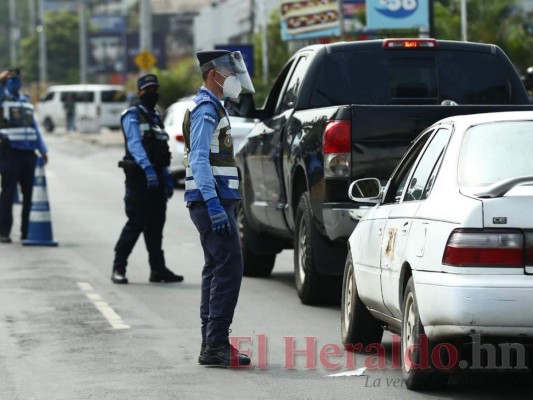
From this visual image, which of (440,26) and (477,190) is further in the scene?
(440,26)

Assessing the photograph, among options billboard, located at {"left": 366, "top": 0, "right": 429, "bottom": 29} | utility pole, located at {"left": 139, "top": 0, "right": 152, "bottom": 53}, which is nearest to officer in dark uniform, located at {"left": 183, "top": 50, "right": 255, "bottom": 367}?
billboard, located at {"left": 366, "top": 0, "right": 429, "bottom": 29}

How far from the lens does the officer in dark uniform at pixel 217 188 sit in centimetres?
910

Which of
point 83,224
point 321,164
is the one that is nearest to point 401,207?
point 321,164

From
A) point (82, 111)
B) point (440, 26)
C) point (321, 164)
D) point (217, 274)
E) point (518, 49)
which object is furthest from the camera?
point (82, 111)

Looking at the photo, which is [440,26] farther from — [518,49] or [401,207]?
[401,207]

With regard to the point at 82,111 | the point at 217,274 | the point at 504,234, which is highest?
the point at 504,234

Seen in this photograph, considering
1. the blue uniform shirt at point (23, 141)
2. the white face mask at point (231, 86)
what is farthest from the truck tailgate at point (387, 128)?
the blue uniform shirt at point (23, 141)

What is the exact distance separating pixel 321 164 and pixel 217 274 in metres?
2.54

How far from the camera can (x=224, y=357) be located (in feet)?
30.0

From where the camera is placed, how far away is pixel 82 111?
69125 millimetres

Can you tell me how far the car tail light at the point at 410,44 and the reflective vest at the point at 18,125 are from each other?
271 inches

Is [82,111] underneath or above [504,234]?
underneath

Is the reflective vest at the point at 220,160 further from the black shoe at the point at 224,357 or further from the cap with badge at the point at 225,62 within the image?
the black shoe at the point at 224,357

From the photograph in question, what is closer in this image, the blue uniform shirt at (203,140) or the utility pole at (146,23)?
the blue uniform shirt at (203,140)
